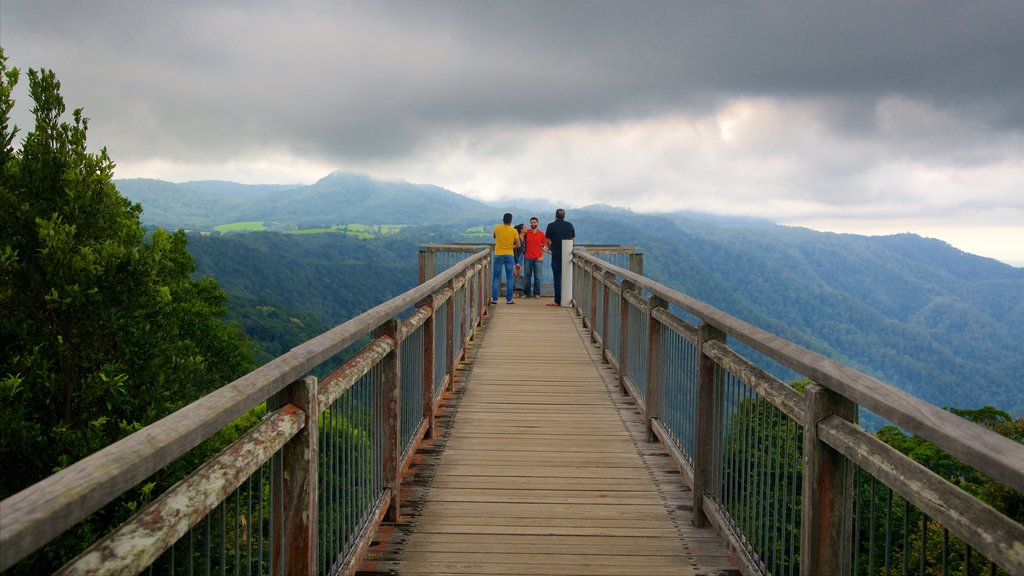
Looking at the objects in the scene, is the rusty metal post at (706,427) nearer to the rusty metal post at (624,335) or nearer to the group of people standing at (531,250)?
the rusty metal post at (624,335)

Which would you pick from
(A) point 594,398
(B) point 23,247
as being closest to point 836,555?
(A) point 594,398

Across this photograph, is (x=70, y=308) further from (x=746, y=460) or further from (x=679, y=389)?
(x=746, y=460)

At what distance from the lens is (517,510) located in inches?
179

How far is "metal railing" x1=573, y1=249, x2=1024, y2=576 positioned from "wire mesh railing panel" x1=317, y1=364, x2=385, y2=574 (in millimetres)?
1722

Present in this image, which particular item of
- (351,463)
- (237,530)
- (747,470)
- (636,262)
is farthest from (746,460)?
(636,262)

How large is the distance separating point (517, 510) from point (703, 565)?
1.18 meters

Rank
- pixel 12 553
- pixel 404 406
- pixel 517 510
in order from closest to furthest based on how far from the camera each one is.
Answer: pixel 12 553 < pixel 517 510 < pixel 404 406

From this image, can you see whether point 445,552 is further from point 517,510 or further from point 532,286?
point 532,286

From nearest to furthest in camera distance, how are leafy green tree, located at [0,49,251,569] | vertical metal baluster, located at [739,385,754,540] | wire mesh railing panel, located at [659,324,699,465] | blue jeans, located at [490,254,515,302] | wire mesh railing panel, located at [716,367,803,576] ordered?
wire mesh railing panel, located at [716,367,803,576], vertical metal baluster, located at [739,385,754,540], wire mesh railing panel, located at [659,324,699,465], leafy green tree, located at [0,49,251,569], blue jeans, located at [490,254,515,302]

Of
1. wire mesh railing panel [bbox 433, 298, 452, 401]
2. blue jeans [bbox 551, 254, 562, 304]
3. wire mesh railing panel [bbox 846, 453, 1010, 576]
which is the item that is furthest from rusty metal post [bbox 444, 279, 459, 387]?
blue jeans [bbox 551, 254, 562, 304]

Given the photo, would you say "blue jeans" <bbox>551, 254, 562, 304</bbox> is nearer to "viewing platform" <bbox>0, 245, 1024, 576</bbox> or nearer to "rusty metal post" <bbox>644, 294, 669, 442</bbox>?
"viewing platform" <bbox>0, 245, 1024, 576</bbox>

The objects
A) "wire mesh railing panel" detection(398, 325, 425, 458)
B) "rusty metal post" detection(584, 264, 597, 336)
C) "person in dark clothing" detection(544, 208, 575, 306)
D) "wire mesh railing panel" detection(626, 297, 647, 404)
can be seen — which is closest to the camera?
"wire mesh railing panel" detection(398, 325, 425, 458)

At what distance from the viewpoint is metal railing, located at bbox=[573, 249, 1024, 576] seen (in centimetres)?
171

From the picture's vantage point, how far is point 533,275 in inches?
724
